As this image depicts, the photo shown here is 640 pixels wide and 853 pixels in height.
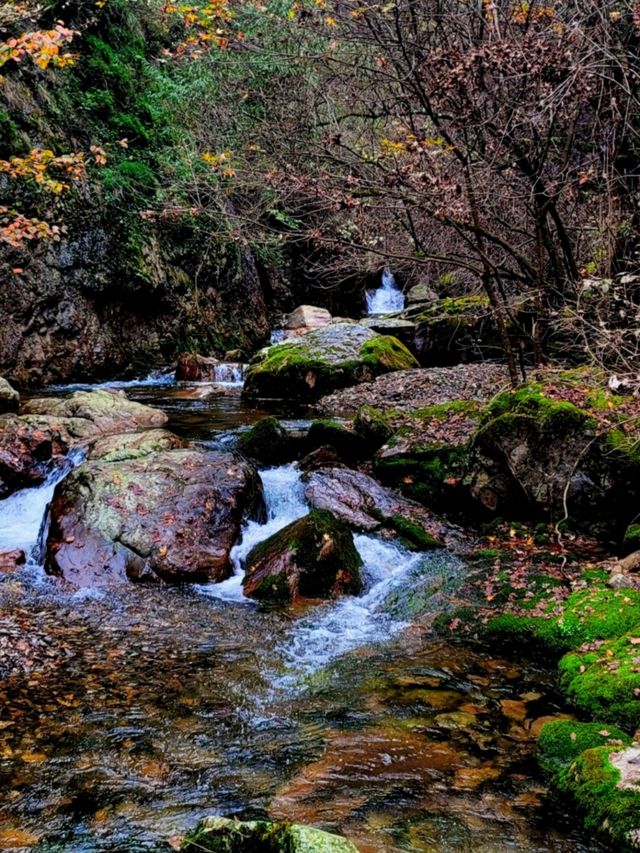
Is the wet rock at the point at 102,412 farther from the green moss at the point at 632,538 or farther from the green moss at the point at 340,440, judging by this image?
the green moss at the point at 632,538

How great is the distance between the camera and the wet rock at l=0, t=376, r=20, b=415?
440 inches

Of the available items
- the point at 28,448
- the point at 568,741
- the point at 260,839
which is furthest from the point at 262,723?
the point at 28,448

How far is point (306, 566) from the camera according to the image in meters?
6.40

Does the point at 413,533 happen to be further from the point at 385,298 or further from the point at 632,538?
the point at 385,298

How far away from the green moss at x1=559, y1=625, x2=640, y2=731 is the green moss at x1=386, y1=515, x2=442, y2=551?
2602 millimetres

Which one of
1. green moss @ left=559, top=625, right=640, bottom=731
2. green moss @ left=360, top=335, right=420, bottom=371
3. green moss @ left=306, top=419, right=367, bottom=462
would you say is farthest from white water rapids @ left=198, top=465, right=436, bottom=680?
green moss @ left=360, top=335, right=420, bottom=371

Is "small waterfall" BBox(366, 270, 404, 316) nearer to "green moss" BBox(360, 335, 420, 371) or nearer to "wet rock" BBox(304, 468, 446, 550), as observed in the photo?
"green moss" BBox(360, 335, 420, 371)

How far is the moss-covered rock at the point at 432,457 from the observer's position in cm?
804

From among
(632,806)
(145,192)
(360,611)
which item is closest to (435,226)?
(360,611)

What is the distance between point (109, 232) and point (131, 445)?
30.3 feet

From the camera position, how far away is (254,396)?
14.2 m

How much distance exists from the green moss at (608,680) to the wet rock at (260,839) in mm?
2194

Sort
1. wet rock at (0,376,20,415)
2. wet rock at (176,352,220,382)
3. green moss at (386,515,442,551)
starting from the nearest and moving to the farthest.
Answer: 1. green moss at (386,515,442,551)
2. wet rock at (0,376,20,415)
3. wet rock at (176,352,220,382)

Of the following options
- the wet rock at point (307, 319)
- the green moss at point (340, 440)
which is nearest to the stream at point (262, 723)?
the green moss at point (340, 440)
